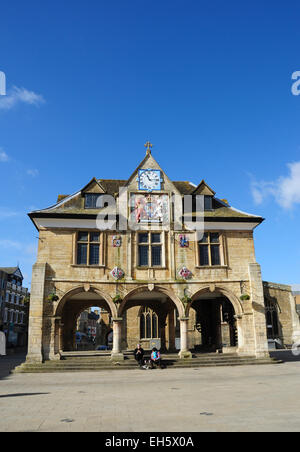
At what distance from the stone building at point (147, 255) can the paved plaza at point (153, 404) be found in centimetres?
631

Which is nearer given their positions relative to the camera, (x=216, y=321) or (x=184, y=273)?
(x=184, y=273)

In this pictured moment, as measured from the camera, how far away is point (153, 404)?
973 centimetres

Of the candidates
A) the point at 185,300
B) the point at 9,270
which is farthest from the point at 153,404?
the point at 9,270

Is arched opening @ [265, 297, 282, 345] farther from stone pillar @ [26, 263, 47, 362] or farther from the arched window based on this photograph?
stone pillar @ [26, 263, 47, 362]

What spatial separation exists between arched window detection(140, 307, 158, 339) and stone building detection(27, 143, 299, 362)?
1608 cm

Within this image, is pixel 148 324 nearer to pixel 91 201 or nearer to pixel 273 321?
pixel 273 321

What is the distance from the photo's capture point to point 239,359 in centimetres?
2177

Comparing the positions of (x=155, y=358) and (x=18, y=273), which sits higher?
(x=18, y=273)

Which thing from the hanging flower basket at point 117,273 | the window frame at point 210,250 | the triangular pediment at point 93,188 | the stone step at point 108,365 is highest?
the triangular pediment at point 93,188

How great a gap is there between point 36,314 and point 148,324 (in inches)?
851

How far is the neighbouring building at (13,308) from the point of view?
2099 inches

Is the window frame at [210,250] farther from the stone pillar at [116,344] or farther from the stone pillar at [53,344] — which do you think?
the stone pillar at [53,344]

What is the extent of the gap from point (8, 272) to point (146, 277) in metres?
42.9

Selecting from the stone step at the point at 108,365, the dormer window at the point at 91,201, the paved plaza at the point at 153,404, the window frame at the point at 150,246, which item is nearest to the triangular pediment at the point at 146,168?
the dormer window at the point at 91,201
